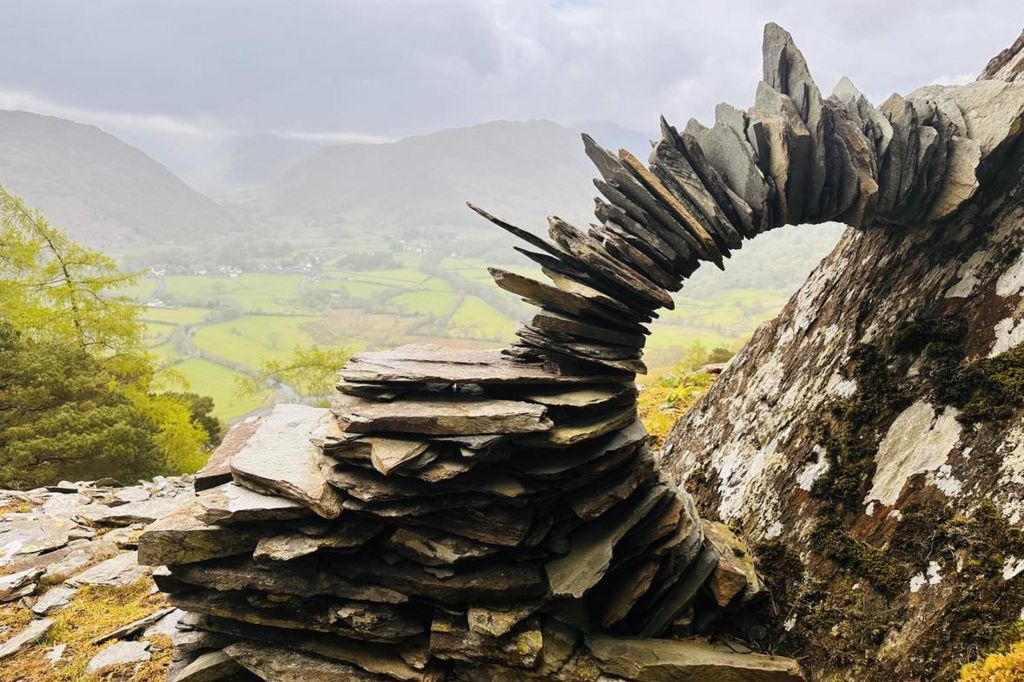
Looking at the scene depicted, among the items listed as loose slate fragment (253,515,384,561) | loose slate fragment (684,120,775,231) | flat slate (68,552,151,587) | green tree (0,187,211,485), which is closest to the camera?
loose slate fragment (253,515,384,561)

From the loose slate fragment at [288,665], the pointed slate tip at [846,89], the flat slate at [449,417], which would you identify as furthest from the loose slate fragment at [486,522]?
the pointed slate tip at [846,89]

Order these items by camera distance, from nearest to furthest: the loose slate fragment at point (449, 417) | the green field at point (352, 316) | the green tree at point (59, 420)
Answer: the loose slate fragment at point (449, 417)
the green tree at point (59, 420)
the green field at point (352, 316)

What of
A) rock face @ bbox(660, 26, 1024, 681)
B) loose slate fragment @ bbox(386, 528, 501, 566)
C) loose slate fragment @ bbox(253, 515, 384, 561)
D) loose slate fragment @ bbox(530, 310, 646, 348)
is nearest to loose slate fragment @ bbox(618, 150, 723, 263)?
loose slate fragment @ bbox(530, 310, 646, 348)

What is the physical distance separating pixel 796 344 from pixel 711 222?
4.08 metres

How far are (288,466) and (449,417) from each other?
2.46 metres

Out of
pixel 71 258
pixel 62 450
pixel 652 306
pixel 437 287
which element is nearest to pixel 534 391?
pixel 652 306

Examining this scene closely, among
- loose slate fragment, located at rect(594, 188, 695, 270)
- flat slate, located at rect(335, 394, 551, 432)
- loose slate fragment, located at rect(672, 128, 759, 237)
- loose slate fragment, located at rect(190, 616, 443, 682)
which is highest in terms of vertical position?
loose slate fragment, located at rect(672, 128, 759, 237)

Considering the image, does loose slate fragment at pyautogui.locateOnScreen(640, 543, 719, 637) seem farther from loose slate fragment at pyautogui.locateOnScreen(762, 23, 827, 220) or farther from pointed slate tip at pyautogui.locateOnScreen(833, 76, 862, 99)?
pointed slate tip at pyautogui.locateOnScreen(833, 76, 862, 99)

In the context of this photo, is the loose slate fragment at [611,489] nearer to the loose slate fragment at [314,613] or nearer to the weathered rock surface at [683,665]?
the weathered rock surface at [683,665]

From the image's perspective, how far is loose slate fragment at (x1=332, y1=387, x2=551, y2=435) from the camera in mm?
5496

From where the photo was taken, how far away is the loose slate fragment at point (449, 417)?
5496mm

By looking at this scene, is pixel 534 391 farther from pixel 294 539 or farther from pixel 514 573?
pixel 294 539

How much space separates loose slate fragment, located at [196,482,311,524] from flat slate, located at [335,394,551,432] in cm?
116

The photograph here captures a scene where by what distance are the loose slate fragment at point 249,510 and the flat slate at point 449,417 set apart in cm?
116
